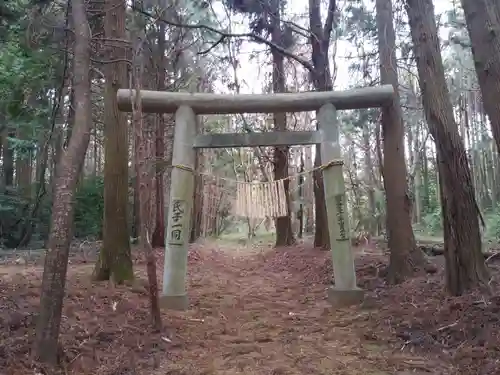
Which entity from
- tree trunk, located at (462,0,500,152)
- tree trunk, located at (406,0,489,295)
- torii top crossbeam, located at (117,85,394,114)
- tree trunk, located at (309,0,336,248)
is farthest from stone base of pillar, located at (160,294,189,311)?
tree trunk, located at (309,0,336,248)

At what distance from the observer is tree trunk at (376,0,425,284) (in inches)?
268

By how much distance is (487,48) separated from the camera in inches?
153

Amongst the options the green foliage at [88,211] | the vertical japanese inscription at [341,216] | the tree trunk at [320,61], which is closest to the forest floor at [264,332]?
the vertical japanese inscription at [341,216]

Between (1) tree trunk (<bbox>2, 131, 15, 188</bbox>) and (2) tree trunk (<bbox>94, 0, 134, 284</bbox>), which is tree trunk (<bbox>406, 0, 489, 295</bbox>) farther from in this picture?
(1) tree trunk (<bbox>2, 131, 15, 188</bbox>)

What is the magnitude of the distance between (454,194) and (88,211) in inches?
465

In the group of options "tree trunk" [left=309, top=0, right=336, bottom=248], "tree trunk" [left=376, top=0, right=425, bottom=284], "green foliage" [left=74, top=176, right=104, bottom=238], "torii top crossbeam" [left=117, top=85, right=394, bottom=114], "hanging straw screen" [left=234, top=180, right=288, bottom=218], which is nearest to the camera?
"torii top crossbeam" [left=117, top=85, right=394, bottom=114]

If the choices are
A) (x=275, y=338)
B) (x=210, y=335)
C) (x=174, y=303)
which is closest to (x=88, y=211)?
(x=174, y=303)

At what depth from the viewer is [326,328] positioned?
5.29 m

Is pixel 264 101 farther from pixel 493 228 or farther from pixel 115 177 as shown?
pixel 493 228

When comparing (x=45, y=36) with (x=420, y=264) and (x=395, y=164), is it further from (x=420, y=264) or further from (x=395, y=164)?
(x=420, y=264)

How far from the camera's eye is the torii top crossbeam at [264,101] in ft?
21.5

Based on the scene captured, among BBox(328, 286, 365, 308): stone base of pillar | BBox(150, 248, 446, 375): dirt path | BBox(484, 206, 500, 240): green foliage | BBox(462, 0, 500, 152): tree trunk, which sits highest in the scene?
BBox(462, 0, 500, 152): tree trunk

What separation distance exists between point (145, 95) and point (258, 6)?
5612 mm

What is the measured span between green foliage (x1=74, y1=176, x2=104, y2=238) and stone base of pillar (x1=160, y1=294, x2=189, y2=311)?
8.51m
